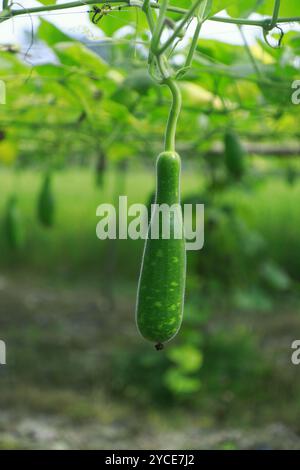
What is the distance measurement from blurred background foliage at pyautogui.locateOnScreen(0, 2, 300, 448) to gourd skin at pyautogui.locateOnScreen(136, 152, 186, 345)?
402mm

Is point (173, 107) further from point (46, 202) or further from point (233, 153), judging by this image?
point (46, 202)

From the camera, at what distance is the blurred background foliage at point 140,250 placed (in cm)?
185

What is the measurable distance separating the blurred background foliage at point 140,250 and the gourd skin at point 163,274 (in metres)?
0.40

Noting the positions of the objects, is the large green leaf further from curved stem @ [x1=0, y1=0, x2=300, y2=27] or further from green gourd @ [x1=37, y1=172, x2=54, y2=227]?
green gourd @ [x1=37, y1=172, x2=54, y2=227]

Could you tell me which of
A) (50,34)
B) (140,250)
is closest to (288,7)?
(50,34)

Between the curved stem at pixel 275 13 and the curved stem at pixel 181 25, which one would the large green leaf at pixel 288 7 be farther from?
the curved stem at pixel 181 25

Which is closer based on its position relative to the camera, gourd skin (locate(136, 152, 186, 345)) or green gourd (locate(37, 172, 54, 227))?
gourd skin (locate(136, 152, 186, 345))

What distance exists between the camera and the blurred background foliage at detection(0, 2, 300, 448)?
185 cm

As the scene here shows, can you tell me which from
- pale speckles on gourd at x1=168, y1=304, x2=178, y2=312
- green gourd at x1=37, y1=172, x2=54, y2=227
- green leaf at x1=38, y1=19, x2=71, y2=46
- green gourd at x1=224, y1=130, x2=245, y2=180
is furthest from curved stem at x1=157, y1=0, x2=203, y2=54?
green gourd at x1=37, y1=172, x2=54, y2=227

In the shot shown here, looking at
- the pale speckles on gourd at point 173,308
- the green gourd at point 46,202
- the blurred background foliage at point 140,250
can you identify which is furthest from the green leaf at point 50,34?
the green gourd at point 46,202

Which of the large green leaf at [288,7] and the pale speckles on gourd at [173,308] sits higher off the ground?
the large green leaf at [288,7]
